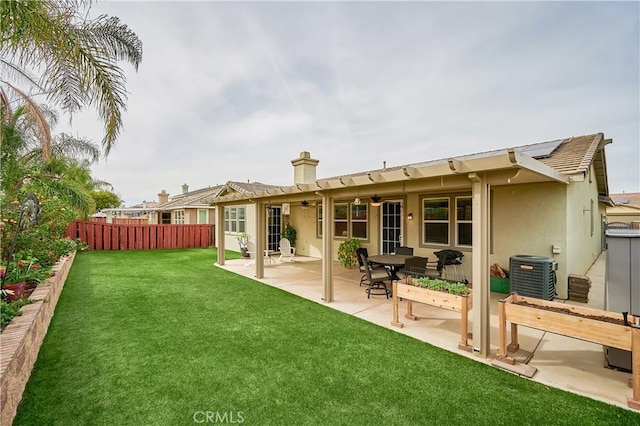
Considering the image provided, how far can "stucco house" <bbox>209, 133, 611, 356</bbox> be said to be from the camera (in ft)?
12.4

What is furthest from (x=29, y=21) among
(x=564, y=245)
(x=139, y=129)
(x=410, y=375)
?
(x=564, y=245)

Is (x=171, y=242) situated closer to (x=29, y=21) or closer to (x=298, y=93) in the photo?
(x=298, y=93)

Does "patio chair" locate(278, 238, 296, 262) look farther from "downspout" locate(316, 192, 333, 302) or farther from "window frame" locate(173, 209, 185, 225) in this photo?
"window frame" locate(173, 209, 185, 225)

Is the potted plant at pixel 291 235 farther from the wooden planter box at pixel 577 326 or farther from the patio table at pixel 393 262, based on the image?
the wooden planter box at pixel 577 326

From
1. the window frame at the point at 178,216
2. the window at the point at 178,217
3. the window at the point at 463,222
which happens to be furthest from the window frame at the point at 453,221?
the window at the point at 178,217

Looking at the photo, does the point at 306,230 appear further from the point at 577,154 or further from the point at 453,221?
the point at 577,154

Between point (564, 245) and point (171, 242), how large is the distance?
1699 centimetres

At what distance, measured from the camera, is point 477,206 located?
3.80 m

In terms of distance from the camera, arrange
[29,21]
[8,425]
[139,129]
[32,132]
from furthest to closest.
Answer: [139,129]
[32,132]
[29,21]
[8,425]

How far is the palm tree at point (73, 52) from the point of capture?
392cm

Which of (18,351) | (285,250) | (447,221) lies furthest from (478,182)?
(285,250)

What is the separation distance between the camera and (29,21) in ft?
12.4

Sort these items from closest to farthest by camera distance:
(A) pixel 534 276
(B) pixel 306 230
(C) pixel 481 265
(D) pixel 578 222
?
1. (C) pixel 481 265
2. (A) pixel 534 276
3. (D) pixel 578 222
4. (B) pixel 306 230

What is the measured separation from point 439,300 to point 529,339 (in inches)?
59.0
